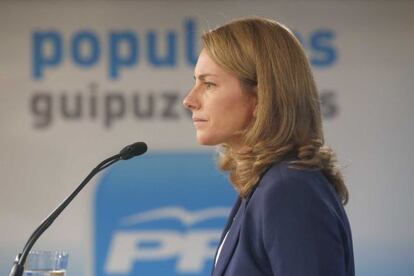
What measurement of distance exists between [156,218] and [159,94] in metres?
0.71

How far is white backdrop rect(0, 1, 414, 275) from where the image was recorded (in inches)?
165

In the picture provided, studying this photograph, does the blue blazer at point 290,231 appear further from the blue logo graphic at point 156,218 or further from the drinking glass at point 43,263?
the blue logo graphic at point 156,218

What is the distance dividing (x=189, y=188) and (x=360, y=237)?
1017 millimetres

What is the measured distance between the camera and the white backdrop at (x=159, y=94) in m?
4.20

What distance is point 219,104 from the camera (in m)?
1.59

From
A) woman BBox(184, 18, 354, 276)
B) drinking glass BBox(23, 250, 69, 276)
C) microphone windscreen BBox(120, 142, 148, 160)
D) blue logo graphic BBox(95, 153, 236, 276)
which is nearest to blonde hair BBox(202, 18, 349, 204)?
woman BBox(184, 18, 354, 276)

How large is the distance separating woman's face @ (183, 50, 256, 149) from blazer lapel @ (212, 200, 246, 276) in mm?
174

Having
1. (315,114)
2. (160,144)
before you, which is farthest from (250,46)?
(160,144)

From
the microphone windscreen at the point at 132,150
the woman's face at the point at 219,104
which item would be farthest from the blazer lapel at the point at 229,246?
the microphone windscreen at the point at 132,150

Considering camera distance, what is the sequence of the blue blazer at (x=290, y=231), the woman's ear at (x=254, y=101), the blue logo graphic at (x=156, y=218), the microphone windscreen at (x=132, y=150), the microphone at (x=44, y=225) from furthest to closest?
the blue logo graphic at (x=156, y=218) < the microphone windscreen at (x=132, y=150) < the woman's ear at (x=254, y=101) < the microphone at (x=44, y=225) < the blue blazer at (x=290, y=231)

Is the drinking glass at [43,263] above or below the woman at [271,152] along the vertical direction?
below

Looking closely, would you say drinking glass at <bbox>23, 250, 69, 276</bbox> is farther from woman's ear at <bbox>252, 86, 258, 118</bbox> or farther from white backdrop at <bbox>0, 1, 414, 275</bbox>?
white backdrop at <bbox>0, 1, 414, 275</bbox>

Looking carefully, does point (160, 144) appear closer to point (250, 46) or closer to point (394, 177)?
point (394, 177)

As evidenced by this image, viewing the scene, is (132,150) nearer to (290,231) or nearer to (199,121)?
(199,121)
